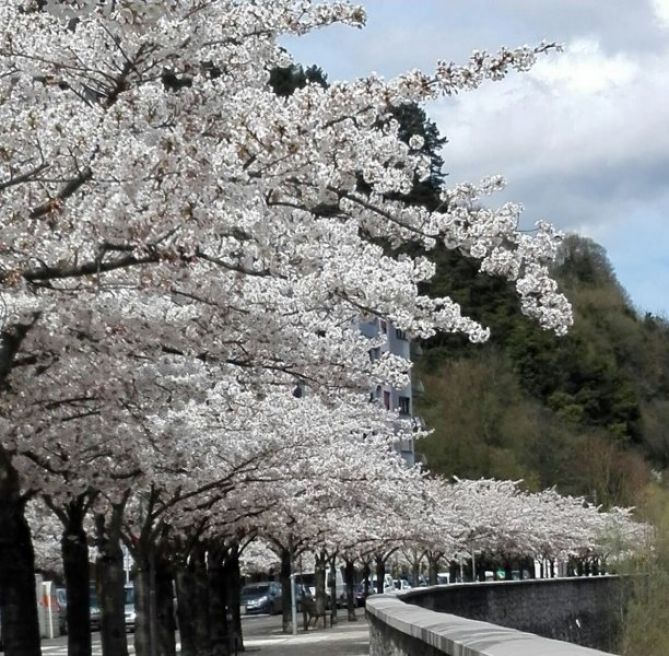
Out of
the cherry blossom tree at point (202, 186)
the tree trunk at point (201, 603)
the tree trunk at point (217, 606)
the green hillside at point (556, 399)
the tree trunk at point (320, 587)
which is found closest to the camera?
the cherry blossom tree at point (202, 186)

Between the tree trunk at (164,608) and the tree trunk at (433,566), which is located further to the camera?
the tree trunk at (433,566)

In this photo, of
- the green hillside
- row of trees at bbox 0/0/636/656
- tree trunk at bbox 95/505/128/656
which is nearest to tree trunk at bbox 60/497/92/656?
tree trunk at bbox 95/505/128/656

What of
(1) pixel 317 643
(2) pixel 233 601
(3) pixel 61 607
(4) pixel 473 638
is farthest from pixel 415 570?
(4) pixel 473 638

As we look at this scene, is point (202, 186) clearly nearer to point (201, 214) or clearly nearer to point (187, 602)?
point (201, 214)

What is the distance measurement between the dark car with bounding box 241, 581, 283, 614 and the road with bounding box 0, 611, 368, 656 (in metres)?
9.80

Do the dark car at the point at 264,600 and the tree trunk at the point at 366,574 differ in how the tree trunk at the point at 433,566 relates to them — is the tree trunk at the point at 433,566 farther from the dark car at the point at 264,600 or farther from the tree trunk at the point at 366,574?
the dark car at the point at 264,600

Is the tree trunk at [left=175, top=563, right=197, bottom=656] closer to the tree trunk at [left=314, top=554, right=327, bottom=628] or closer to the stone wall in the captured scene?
the stone wall

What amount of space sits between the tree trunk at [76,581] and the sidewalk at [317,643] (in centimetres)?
1533

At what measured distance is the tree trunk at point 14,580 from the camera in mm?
17625

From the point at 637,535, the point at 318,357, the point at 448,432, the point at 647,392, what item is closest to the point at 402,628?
the point at 318,357

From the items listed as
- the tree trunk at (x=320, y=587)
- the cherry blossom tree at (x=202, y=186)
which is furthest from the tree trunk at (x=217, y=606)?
the cherry blossom tree at (x=202, y=186)

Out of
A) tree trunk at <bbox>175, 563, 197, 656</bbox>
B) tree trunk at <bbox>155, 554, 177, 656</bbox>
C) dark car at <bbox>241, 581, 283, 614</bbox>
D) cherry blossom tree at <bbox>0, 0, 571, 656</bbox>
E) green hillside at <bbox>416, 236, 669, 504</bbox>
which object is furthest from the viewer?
green hillside at <bbox>416, 236, 669, 504</bbox>

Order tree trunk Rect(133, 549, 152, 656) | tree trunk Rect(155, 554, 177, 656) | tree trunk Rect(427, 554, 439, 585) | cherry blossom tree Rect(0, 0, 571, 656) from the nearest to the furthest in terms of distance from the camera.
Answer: cherry blossom tree Rect(0, 0, 571, 656) < tree trunk Rect(133, 549, 152, 656) < tree trunk Rect(155, 554, 177, 656) < tree trunk Rect(427, 554, 439, 585)

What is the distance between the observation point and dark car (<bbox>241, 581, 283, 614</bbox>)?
254 feet
